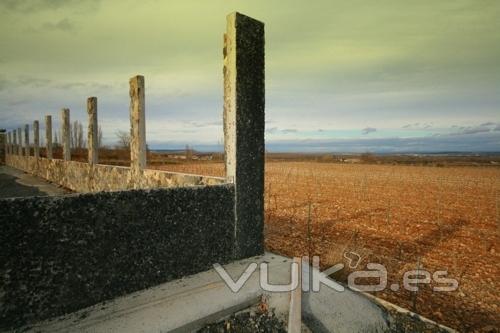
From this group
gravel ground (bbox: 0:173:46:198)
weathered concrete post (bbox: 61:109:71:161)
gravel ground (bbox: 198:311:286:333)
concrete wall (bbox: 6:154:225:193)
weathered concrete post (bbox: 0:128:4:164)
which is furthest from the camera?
weathered concrete post (bbox: 0:128:4:164)

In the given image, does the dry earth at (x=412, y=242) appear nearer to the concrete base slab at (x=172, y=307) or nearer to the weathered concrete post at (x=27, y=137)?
the concrete base slab at (x=172, y=307)

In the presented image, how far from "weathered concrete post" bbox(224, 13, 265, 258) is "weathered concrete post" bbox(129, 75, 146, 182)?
7.45ft

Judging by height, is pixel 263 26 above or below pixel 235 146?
above

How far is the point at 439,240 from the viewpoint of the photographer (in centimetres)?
808

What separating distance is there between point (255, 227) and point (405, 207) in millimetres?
10804

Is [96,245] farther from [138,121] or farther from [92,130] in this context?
[92,130]

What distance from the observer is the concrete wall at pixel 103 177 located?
507cm

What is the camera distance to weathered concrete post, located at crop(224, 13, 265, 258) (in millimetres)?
4148

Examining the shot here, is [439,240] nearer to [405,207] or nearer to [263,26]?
[405,207]

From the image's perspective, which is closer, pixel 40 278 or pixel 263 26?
pixel 40 278

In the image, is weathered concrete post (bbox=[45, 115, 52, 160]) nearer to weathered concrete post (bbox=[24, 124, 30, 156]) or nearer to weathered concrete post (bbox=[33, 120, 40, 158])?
weathered concrete post (bbox=[33, 120, 40, 158])

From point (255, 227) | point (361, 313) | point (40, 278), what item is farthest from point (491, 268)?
point (40, 278)

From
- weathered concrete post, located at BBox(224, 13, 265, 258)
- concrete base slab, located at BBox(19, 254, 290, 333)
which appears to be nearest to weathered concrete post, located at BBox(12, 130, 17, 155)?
weathered concrete post, located at BBox(224, 13, 265, 258)

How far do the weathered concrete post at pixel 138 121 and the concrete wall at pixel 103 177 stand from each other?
0.31 meters
